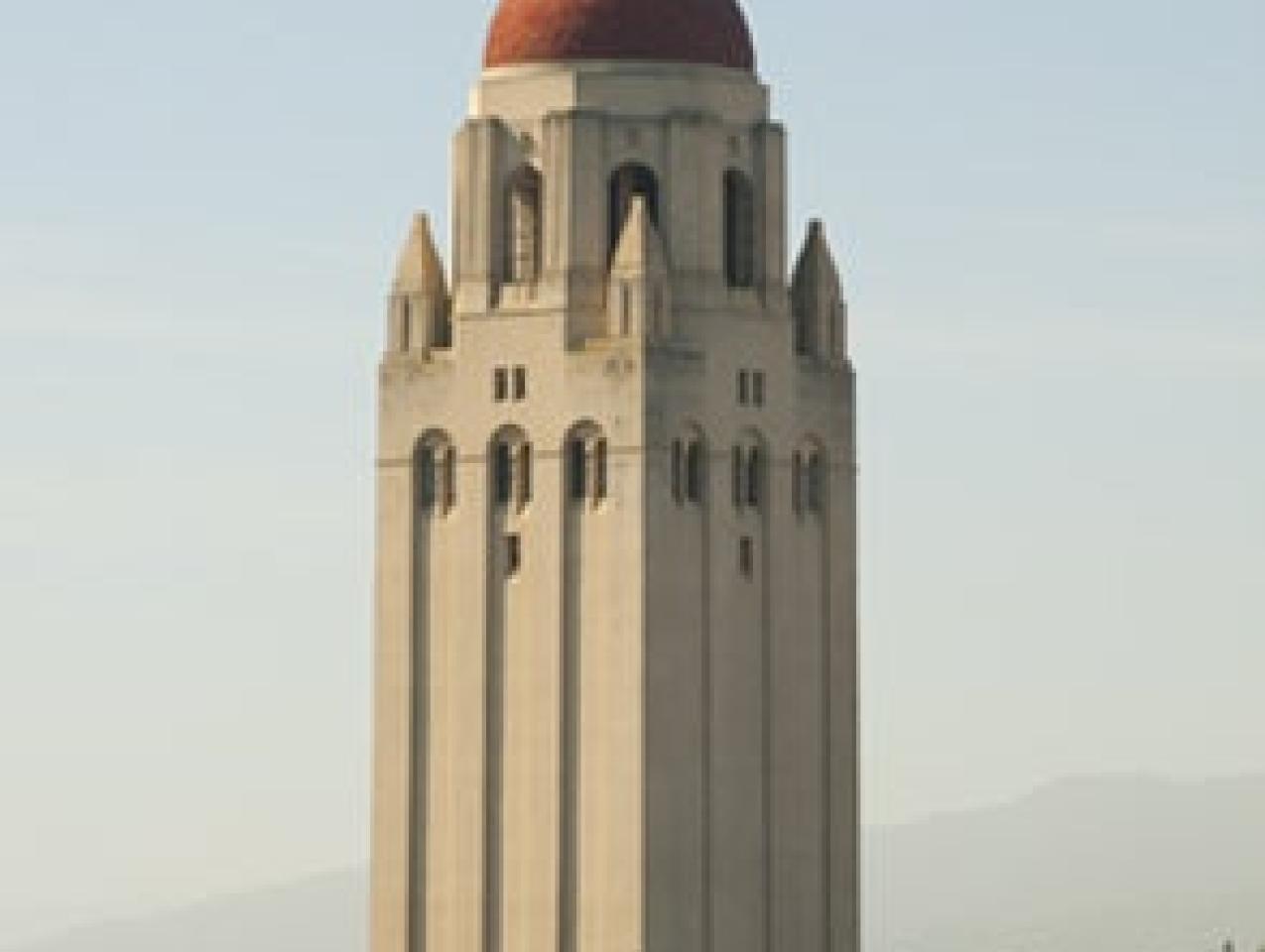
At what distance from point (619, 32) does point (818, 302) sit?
753 cm

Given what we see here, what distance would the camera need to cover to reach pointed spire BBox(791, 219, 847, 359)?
113875 mm

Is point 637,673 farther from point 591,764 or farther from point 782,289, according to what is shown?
point 782,289

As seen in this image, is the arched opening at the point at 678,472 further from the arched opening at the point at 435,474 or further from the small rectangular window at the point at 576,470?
the arched opening at the point at 435,474

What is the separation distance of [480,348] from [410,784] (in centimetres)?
937

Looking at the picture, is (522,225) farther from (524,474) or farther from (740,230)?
(524,474)

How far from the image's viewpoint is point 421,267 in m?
113

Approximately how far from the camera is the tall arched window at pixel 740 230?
112m

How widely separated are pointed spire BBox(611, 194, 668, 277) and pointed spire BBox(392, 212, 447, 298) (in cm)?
458

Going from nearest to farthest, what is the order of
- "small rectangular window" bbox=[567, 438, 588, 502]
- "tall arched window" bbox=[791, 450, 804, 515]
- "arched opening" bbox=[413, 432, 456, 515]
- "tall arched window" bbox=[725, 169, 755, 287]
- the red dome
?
"small rectangular window" bbox=[567, 438, 588, 502], the red dome, "arched opening" bbox=[413, 432, 456, 515], "tall arched window" bbox=[725, 169, 755, 287], "tall arched window" bbox=[791, 450, 804, 515]

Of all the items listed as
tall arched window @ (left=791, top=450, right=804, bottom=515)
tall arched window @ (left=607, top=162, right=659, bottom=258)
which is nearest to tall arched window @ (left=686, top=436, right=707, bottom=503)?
tall arched window @ (left=791, top=450, right=804, bottom=515)

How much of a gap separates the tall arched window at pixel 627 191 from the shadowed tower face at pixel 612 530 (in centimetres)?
9

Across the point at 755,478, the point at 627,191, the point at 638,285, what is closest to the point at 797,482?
the point at 755,478

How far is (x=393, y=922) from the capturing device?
366 ft

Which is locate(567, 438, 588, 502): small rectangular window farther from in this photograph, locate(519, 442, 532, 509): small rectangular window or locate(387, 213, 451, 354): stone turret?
locate(387, 213, 451, 354): stone turret
